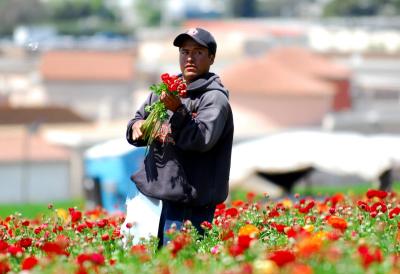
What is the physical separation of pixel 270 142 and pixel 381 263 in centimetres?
2284

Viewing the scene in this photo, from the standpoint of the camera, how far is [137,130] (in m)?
6.96

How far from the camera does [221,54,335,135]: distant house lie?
59.9m

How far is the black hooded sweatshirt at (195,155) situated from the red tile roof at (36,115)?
44.8 meters

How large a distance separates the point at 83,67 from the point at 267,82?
17.2 m

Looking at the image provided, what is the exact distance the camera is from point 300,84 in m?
63.2

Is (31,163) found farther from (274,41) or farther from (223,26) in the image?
(223,26)

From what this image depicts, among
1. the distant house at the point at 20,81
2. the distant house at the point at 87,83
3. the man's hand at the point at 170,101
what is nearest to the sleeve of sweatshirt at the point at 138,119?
the man's hand at the point at 170,101

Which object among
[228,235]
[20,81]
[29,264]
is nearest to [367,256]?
[228,235]

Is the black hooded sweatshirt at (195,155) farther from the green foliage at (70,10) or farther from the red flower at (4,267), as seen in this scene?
the green foliage at (70,10)

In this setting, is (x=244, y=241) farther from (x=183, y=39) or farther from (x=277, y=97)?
(x=277, y=97)

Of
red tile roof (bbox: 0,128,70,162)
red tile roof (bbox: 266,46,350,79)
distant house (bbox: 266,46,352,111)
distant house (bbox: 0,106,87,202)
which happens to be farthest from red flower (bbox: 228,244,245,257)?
red tile roof (bbox: 266,46,350,79)

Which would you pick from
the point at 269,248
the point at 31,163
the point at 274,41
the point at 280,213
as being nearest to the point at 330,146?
the point at 31,163

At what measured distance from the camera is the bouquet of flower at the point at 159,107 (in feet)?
21.9

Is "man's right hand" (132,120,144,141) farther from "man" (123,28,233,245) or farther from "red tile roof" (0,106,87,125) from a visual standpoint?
"red tile roof" (0,106,87,125)
